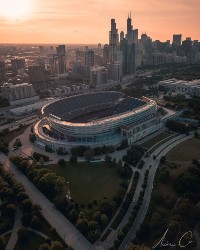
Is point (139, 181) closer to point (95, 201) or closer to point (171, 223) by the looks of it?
point (95, 201)

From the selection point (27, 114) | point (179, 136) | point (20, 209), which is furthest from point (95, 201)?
point (27, 114)

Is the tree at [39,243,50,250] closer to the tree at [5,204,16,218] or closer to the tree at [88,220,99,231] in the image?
the tree at [88,220,99,231]

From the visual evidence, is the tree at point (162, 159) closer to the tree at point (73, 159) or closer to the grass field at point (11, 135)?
the tree at point (73, 159)

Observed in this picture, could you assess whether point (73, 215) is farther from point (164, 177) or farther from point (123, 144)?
point (123, 144)

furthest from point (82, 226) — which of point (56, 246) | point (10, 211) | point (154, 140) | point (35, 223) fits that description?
point (154, 140)

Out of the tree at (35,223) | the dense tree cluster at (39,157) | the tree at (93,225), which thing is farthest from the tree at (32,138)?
the tree at (93,225)

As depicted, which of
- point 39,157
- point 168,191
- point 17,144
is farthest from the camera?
point 17,144
